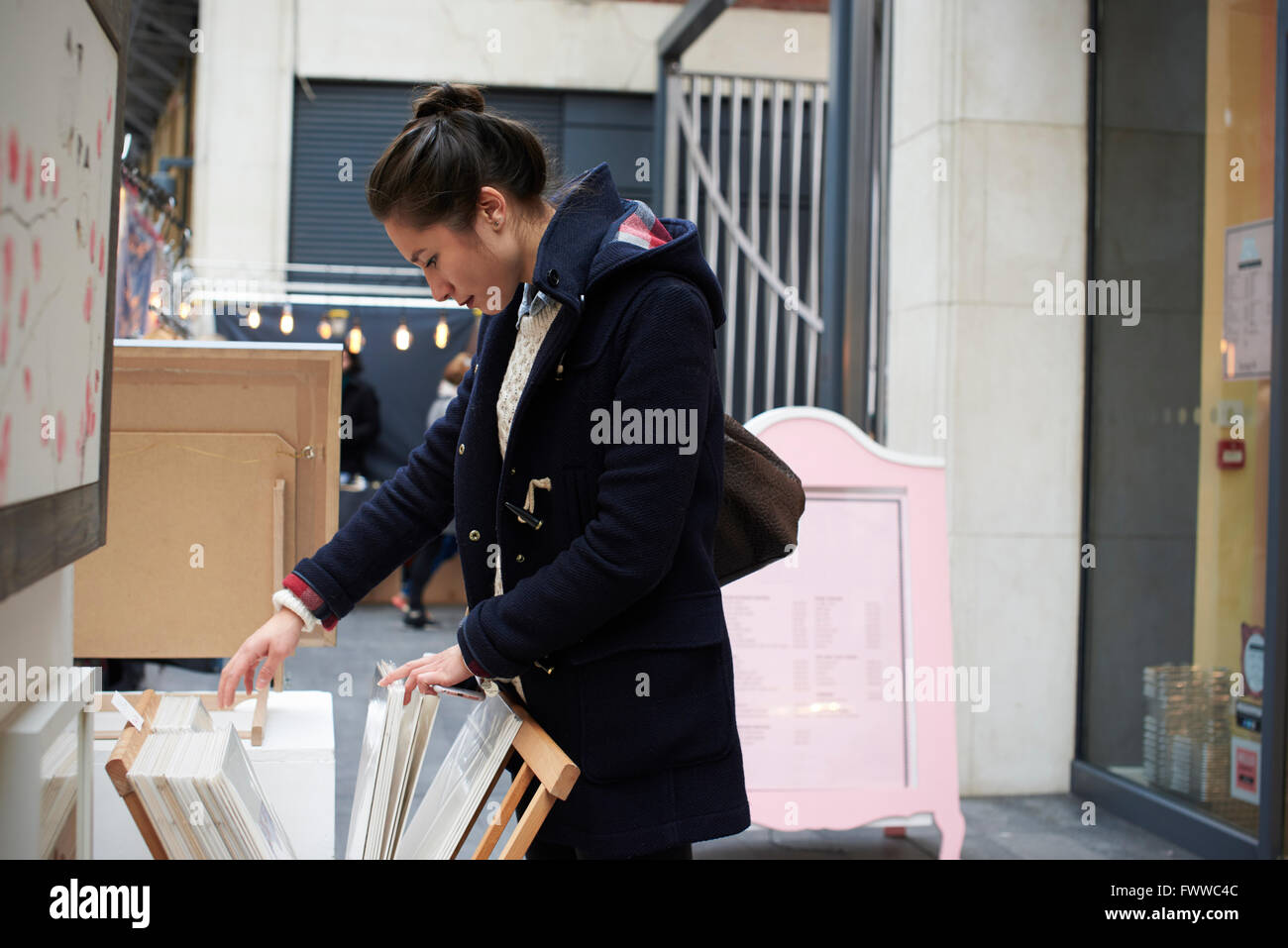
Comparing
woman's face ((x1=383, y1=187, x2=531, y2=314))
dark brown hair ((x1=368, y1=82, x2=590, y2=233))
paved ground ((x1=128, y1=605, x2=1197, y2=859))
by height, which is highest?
dark brown hair ((x1=368, y1=82, x2=590, y2=233))

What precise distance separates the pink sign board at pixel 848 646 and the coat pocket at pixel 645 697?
6.81ft

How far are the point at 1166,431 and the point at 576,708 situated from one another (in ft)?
11.4

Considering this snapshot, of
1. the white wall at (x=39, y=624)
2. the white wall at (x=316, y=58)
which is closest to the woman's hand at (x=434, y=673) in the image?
the white wall at (x=39, y=624)

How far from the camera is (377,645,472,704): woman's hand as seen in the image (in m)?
1.53

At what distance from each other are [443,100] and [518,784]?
892 millimetres

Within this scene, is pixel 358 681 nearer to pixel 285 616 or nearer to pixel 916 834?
pixel 916 834

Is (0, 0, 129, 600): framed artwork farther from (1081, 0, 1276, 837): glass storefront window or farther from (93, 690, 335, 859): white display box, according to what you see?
(1081, 0, 1276, 837): glass storefront window

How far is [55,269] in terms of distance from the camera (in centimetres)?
120

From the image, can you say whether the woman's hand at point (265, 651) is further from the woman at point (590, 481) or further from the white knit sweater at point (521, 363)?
the white knit sweater at point (521, 363)

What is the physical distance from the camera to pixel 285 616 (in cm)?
175

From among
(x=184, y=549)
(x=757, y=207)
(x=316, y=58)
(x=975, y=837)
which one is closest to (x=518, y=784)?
(x=184, y=549)

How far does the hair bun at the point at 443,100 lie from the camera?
1.65m

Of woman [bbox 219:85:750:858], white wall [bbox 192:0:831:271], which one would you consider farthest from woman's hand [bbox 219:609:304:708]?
white wall [bbox 192:0:831:271]
